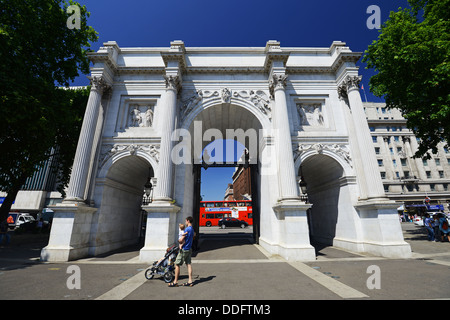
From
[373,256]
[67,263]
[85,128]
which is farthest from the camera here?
[85,128]

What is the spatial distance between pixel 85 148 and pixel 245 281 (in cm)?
1167

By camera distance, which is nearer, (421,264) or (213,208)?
(421,264)

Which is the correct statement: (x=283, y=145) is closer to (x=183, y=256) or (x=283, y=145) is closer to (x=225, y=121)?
(x=225, y=121)

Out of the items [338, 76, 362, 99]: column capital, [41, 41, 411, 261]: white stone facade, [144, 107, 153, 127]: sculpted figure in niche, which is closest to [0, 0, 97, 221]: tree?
[41, 41, 411, 261]: white stone facade

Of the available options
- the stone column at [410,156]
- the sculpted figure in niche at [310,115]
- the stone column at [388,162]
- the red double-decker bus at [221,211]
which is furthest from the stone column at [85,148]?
the stone column at [410,156]

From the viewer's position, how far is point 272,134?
45.1 feet

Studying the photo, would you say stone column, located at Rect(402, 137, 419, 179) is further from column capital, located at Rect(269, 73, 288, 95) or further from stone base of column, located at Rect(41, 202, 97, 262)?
stone base of column, located at Rect(41, 202, 97, 262)

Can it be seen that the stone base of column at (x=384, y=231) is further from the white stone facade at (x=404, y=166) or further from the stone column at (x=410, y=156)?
the stone column at (x=410, y=156)

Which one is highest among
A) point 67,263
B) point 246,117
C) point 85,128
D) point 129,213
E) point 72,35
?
point 72,35

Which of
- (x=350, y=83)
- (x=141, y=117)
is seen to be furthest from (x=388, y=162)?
(x=141, y=117)

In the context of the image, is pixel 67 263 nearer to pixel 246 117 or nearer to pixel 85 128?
pixel 85 128

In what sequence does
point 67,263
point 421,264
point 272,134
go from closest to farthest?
point 421,264, point 67,263, point 272,134
